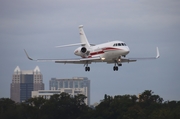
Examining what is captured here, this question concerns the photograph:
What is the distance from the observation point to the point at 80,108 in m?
118

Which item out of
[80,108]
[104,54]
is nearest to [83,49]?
[104,54]

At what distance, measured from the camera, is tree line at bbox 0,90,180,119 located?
108938 millimetres

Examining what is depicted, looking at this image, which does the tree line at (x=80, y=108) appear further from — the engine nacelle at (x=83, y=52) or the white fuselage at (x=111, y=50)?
the white fuselage at (x=111, y=50)

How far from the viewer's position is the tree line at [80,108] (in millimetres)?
108938

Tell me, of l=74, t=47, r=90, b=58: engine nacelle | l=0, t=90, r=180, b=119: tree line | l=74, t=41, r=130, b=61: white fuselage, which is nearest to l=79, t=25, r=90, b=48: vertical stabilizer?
l=74, t=47, r=90, b=58: engine nacelle

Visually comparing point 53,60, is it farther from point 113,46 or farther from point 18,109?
point 18,109

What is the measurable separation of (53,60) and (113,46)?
27.0ft

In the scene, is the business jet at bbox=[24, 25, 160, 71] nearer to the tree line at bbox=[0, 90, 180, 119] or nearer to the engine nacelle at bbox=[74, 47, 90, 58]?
the engine nacelle at bbox=[74, 47, 90, 58]

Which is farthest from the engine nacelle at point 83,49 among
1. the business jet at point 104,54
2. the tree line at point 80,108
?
the tree line at point 80,108

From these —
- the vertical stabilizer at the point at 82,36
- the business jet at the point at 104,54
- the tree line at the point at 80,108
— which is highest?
the vertical stabilizer at the point at 82,36

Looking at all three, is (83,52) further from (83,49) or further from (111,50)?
(111,50)

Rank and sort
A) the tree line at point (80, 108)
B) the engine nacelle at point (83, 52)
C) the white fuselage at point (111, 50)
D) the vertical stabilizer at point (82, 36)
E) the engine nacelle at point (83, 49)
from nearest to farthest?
the white fuselage at point (111, 50) → the engine nacelle at point (83, 52) → the engine nacelle at point (83, 49) → the vertical stabilizer at point (82, 36) → the tree line at point (80, 108)

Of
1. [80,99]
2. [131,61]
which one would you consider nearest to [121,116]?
[80,99]

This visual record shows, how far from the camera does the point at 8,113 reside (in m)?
109
